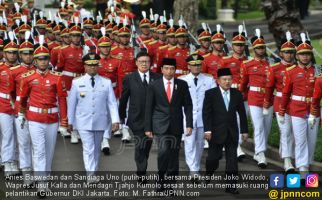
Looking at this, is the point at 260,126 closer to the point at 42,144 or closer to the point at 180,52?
the point at 180,52

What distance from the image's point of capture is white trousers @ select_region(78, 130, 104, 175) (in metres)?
15.9

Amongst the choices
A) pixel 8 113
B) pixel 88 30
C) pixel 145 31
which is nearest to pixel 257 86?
pixel 8 113

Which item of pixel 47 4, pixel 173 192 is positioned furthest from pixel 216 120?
pixel 47 4

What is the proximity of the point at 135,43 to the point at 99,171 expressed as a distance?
21.6ft

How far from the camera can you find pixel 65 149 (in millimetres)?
19094

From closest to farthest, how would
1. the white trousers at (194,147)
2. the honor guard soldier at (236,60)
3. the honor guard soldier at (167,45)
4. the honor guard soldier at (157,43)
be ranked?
the white trousers at (194,147) → the honor guard soldier at (236,60) → the honor guard soldier at (167,45) → the honor guard soldier at (157,43)

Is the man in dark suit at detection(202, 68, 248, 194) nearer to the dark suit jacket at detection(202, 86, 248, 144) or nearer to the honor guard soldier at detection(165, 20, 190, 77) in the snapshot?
the dark suit jacket at detection(202, 86, 248, 144)

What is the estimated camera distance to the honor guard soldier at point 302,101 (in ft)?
53.9

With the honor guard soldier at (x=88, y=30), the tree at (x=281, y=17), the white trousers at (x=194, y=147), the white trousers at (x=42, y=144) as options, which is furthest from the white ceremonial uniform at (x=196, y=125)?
the tree at (x=281, y=17)

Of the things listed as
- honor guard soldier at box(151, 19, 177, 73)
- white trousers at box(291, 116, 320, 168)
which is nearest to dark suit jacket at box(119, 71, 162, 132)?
white trousers at box(291, 116, 320, 168)

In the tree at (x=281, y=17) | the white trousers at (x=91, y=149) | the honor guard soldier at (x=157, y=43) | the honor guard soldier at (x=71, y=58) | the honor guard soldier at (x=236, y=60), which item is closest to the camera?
the white trousers at (x=91, y=149)

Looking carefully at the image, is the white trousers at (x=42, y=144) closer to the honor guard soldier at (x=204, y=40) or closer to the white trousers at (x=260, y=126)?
the white trousers at (x=260, y=126)

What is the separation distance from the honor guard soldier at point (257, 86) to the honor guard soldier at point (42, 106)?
152 inches

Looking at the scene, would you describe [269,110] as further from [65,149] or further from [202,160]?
[65,149]
